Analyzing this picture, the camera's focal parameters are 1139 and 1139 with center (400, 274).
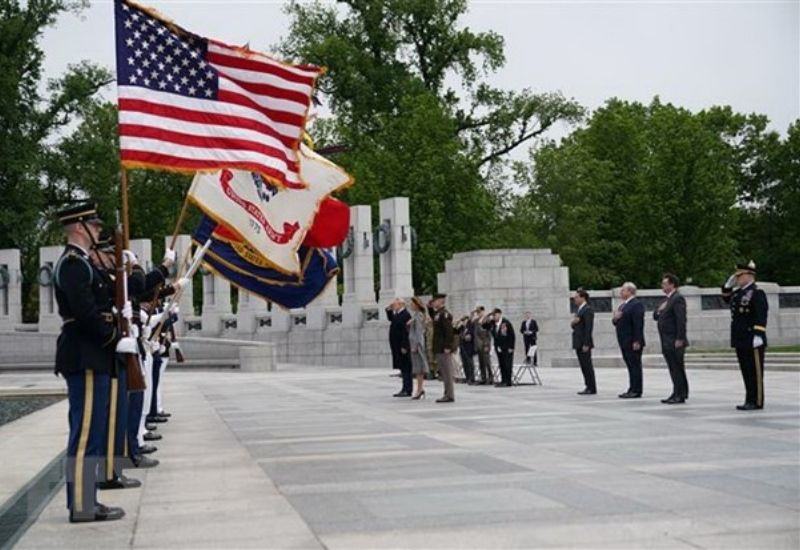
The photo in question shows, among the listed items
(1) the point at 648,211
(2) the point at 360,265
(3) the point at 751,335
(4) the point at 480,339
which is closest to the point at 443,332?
(3) the point at 751,335

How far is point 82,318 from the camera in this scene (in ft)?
26.0

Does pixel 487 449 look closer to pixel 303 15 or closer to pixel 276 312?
pixel 276 312

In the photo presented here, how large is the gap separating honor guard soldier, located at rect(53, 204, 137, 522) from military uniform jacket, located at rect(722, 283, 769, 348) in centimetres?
972

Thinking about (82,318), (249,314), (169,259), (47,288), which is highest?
(47,288)

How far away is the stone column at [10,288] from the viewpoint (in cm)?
5234

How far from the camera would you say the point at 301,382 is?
28312 millimetres

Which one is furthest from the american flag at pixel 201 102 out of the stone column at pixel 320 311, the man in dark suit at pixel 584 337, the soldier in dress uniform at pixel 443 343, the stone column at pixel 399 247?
the stone column at pixel 320 311

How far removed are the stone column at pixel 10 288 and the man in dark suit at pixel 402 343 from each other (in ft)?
109

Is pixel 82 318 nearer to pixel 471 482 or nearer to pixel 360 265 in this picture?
pixel 471 482

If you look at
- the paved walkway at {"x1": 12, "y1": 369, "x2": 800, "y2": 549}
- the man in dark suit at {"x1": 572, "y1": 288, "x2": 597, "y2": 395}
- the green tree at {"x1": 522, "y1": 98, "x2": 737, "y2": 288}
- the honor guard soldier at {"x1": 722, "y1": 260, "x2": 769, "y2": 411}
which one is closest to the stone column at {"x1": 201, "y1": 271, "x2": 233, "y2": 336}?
the green tree at {"x1": 522, "y1": 98, "x2": 737, "y2": 288}

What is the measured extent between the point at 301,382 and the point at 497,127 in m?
35.6

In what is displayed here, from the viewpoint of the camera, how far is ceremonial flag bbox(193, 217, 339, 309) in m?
14.1

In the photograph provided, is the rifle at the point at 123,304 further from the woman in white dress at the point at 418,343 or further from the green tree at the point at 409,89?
the green tree at the point at 409,89

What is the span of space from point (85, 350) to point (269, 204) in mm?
7253
